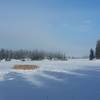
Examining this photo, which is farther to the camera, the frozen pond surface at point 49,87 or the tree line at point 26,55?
the tree line at point 26,55

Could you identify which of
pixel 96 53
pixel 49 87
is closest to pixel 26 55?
pixel 96 53

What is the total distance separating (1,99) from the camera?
936cm

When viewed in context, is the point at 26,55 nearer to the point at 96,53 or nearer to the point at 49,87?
the point at 96,53

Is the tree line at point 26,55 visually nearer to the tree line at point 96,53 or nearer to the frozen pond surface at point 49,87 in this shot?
the tree line at point 96,53

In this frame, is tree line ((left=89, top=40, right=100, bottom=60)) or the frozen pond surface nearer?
the frozen pond surface

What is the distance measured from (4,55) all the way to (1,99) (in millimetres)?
99025

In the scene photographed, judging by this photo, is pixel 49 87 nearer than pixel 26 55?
Yes

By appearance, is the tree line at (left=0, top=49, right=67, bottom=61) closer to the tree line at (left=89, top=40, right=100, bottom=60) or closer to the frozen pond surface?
the tree line at (left=89, top=40, right=100, bottom=60)

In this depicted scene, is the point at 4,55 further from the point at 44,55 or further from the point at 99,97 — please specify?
the point at 99,97

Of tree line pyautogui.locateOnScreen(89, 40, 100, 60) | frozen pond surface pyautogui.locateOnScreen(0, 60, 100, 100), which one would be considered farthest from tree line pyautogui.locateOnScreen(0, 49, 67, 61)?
frozen pond surface pyautogui.locateOnScreen(0, 60, 100, 100)

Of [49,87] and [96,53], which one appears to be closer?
[49,87]

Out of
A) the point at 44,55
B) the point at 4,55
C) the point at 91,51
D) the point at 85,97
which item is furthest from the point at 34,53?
the point at 85,97

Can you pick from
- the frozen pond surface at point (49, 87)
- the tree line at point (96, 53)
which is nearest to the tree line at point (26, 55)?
the tree line at point (96, 53)

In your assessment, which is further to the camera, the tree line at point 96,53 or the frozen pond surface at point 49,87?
the tree line at point 96,53
